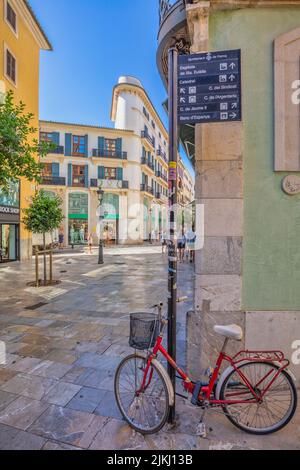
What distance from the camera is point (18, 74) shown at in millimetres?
15828

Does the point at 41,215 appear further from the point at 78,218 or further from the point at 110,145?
the point at 110,145

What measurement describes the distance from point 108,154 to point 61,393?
32308mm

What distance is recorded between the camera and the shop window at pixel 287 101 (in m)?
3.24

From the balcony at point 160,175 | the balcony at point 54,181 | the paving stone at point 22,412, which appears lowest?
the paving stone at point 22,412

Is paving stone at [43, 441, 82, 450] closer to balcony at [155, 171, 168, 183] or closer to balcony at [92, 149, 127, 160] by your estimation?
balcony at [92, 149, 127, 160]

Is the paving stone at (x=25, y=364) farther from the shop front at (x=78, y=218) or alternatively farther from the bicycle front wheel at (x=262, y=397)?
the shop front at (x=78, y=218)

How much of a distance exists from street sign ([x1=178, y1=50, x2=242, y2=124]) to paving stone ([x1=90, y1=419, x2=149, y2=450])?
126 inches

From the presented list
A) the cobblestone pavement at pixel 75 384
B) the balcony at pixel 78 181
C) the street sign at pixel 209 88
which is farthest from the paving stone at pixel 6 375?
the balcony at pixel 78 181

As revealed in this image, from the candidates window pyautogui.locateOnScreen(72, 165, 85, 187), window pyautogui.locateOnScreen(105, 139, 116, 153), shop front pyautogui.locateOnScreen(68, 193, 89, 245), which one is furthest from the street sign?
window pyautogui.locateOnScreen(105, 139, 116, 153)

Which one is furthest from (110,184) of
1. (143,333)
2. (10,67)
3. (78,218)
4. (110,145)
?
(143,333)

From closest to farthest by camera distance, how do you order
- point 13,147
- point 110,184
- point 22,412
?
point 22,412 → point 13,147 → point 110,184

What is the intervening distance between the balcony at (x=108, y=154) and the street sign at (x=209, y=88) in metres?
31.0

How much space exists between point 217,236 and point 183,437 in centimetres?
206

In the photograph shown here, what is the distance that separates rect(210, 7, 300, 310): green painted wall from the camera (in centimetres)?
329
